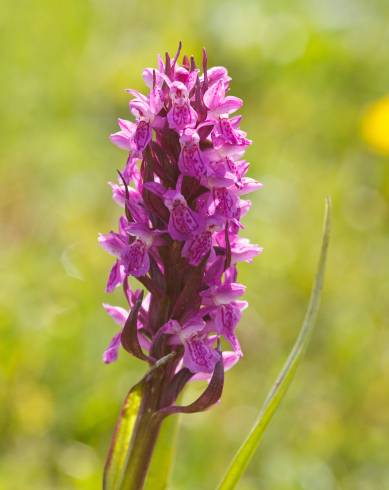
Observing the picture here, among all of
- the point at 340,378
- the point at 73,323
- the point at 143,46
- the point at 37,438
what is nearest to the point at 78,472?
the point at 37,438

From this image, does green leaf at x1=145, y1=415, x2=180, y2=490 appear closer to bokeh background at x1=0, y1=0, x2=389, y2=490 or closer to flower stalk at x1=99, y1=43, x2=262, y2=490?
flower stalk at x1=99, y1=43, x2=262, y2=490

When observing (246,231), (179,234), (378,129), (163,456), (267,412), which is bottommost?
(163,456)

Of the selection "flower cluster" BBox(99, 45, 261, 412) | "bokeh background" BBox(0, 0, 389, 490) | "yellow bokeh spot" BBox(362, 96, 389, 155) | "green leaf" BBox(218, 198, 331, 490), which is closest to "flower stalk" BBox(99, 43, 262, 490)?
"flower cluster" BBox(99, 45, 261, 412)

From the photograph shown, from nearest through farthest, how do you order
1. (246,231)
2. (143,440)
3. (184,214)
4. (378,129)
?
(184,214)
(143,440)
(246,231)
(378,129)

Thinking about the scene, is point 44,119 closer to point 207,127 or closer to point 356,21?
point 356,21

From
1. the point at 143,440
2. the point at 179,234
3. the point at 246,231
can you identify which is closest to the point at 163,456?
the point at 143,440

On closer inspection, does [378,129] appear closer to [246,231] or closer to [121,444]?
[246,231]

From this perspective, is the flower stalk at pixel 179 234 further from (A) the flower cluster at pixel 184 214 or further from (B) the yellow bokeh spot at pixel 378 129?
(B) the yellow bokeh spot at pixel 378 129
